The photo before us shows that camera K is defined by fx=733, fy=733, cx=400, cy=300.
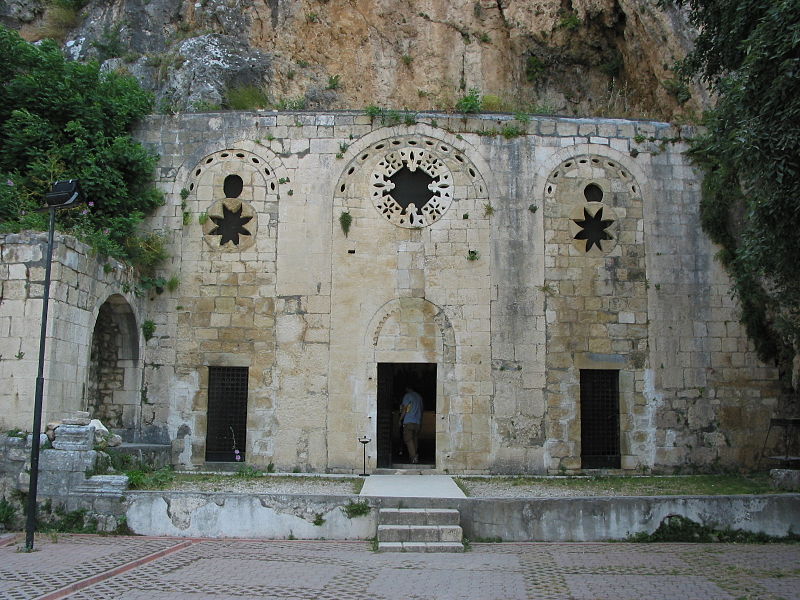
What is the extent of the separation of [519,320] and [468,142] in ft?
11.7

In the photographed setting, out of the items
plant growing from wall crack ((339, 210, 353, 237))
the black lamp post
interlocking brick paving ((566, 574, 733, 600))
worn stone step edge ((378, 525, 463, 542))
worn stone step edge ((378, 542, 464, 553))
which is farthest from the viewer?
plant growing from wall crack ((339, 210, 353, 237))

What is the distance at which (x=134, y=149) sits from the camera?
13602 millimetres

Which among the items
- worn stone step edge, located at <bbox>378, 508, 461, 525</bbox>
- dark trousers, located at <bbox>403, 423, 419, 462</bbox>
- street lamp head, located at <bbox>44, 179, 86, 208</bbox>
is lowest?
worn stone step edge, located at <bbox>378, 508, 461, 525</bbox>

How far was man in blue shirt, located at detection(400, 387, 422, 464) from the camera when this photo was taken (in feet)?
46.8

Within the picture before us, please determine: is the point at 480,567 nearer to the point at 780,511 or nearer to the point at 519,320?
the point at 780,511

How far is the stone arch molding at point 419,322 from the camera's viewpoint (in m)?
13.5

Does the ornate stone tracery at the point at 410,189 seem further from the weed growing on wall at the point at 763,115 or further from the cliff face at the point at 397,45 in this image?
the cliff face at the point at 397,45

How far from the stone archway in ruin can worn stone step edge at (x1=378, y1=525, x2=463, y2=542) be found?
6.41 metres

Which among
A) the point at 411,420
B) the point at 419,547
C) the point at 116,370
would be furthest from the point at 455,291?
the point at 116,370

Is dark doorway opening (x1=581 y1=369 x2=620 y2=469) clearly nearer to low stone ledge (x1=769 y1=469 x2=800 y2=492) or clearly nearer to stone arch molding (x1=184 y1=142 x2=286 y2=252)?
low stone ledge (x1=769 y1=469 x2=800 y2=492)

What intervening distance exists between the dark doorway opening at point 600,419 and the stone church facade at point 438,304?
0.04 metres

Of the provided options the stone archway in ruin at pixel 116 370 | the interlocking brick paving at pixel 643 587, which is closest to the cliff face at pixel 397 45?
the stone archway in ruin at pixel 116 370

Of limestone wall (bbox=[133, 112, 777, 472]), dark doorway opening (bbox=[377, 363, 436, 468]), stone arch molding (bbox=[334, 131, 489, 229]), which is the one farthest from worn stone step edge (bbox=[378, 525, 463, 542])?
stone arch molding (bbox=[334, 131, 489, 229])

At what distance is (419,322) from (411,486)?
3544mm
